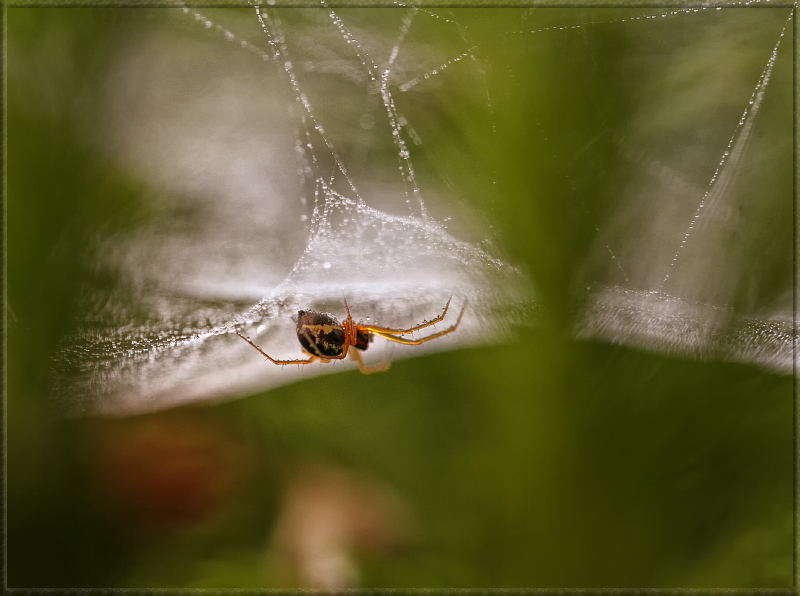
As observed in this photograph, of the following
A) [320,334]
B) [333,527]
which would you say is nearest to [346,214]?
[320,334]

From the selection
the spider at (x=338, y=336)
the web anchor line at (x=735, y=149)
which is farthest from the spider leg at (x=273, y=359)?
the web anchor line at (x=735, y=149)

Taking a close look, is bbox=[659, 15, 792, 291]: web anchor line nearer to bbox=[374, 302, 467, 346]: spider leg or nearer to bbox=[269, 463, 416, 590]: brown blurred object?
bbox=[374, 302, 467, 346]: spider leg

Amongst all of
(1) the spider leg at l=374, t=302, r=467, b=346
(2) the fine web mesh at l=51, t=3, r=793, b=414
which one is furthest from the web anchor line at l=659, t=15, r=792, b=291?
Answer: (1) the spider leg at l=374, t=302, r=467, b=346

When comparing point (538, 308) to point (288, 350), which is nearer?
point (538, 308)

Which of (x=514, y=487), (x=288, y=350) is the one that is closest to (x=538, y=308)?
(x=514, y=487)

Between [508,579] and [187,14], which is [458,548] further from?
[187,14]

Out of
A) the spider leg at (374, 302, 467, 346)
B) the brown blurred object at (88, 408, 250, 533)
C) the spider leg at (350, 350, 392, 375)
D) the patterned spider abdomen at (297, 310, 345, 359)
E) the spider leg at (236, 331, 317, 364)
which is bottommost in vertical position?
the brown blurred object at (88, 408, 250, 533)
